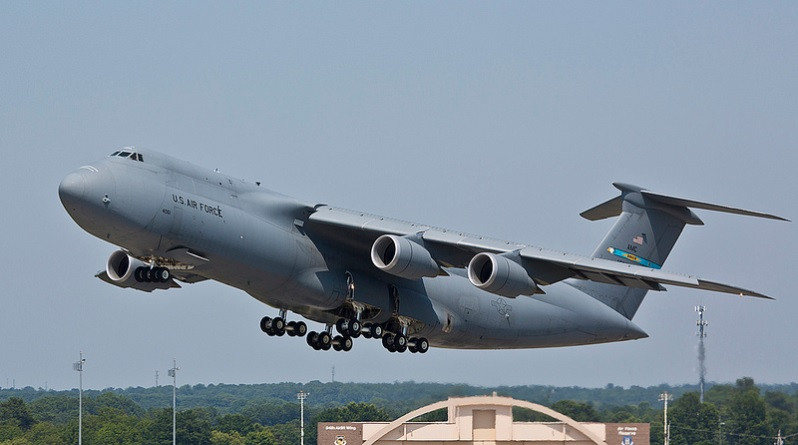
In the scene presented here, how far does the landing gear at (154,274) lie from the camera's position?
83.5ft

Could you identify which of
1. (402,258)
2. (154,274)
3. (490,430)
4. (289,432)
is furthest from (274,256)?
(289,432)

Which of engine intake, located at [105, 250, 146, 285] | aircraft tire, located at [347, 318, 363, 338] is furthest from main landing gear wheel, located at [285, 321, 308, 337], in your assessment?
engine intake, located at [105, 250, 146, 285]

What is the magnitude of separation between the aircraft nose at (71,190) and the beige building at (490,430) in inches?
605

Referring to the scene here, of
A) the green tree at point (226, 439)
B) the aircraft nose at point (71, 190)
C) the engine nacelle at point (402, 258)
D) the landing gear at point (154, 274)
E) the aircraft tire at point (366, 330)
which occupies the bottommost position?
the green tree at point (226, 439)

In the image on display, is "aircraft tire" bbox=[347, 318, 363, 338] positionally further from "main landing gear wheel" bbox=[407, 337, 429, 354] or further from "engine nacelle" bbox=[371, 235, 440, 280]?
"engine nacelle" bbox=[371, 235, 440, 280]

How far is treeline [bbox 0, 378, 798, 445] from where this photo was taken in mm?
37125

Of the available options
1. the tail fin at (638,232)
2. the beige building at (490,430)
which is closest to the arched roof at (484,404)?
the beige building at (490,430)

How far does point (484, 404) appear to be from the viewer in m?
36.3

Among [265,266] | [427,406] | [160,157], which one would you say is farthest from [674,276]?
[427,406]

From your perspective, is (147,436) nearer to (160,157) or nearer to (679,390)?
(679,390)

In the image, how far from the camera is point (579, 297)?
103ft

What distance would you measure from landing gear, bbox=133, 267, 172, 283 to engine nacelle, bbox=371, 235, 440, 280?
3.69 m

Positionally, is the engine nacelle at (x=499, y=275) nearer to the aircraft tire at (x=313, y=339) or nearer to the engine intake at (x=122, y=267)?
the aircraft tire at (x=313, y=339)

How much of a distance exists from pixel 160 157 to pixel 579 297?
10806 mm
